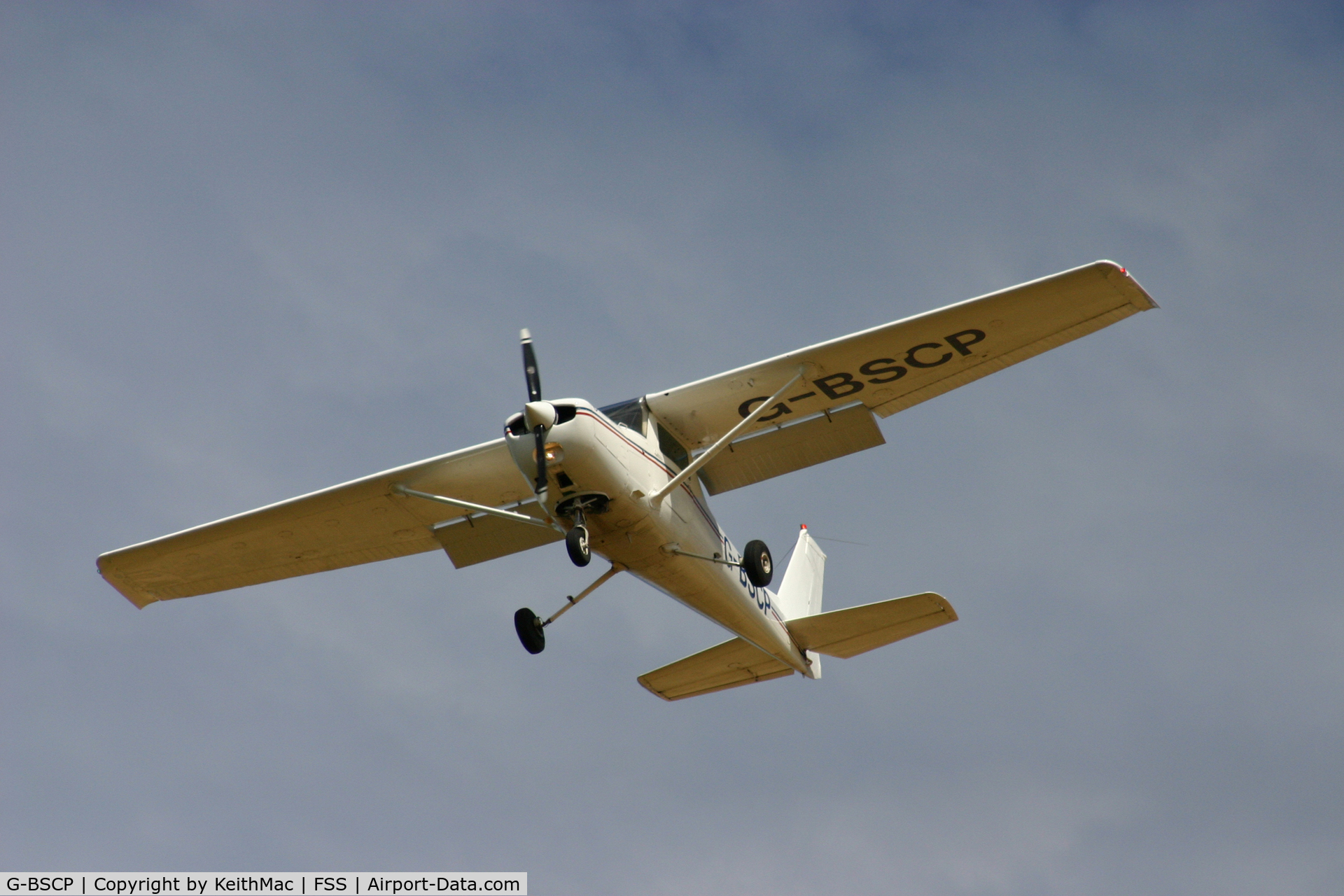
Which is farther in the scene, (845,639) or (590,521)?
(845,639)

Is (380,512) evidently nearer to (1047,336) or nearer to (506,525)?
(506,525)

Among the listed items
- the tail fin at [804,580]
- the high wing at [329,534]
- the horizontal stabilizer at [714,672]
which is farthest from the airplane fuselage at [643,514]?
the tail fin at [804,580]

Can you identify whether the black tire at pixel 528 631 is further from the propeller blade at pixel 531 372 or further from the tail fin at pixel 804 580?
the tail fin at pixel 804 580

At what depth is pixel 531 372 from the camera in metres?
12.6

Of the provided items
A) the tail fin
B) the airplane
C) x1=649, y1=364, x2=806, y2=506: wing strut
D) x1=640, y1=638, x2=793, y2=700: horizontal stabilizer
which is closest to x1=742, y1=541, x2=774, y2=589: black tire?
the airplane

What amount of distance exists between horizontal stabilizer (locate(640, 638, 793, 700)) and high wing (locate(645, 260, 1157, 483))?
96.1 inches

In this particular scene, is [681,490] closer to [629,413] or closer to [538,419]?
[629,413]

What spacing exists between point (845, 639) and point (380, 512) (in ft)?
20.1

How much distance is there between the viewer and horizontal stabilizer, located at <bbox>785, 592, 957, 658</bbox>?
48.9 feet

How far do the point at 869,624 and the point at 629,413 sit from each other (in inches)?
162

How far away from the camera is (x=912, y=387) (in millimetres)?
14891

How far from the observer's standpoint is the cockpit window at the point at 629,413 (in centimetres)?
1403

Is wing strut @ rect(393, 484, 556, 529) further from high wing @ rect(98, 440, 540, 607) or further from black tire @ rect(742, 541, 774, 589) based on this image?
black tire @ rect(742, 541, 774, 589)

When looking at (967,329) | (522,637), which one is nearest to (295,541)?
(522,637)
